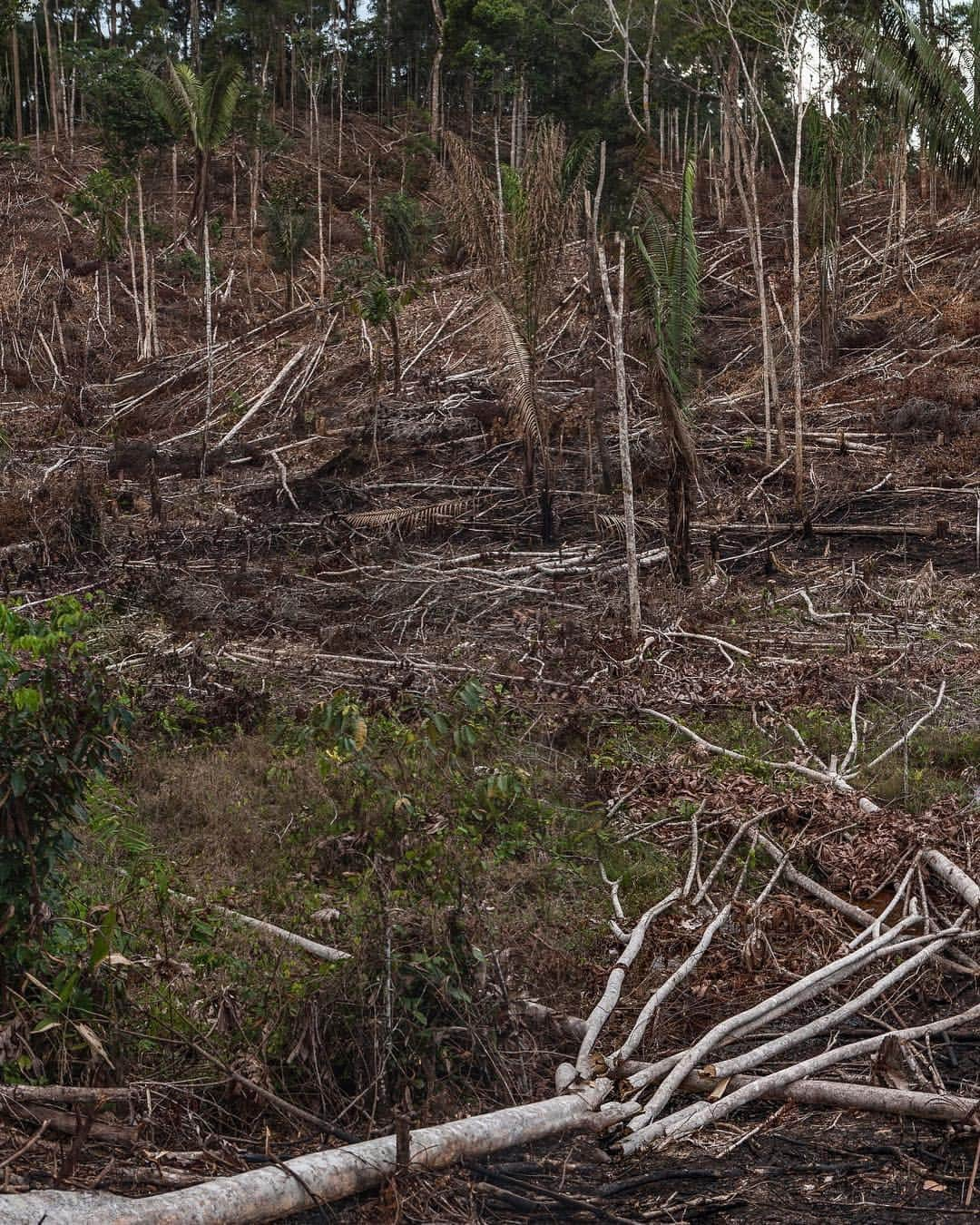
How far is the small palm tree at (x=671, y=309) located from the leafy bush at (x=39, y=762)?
295 inches

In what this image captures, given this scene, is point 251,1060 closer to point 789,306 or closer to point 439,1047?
point 439,1047

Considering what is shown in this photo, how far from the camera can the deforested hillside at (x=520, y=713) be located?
3816mm

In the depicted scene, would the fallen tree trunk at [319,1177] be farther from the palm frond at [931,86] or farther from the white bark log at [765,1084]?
the palm frond at [931,86]

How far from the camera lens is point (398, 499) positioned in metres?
14.8

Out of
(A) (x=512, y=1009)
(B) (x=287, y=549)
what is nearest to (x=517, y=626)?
(B) (x=287, y=549)

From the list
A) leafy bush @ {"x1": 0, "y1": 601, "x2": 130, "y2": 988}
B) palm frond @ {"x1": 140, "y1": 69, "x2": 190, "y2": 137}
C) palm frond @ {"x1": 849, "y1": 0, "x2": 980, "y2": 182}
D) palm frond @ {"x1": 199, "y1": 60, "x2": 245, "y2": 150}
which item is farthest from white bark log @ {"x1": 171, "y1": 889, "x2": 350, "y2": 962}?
palm frond @ {"x1": 140, "y1": 69, "x2": 190, "y2": 137}

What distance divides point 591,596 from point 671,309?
274 cm

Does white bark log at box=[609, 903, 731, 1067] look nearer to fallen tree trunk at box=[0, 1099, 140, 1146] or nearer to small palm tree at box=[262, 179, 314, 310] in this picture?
fallen tree trunk at box=[0, 1099, 140, 1146]

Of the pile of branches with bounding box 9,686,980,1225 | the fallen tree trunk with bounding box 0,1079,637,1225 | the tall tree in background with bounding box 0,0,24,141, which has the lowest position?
the pile of branches with bounding box 9,686,980,1225

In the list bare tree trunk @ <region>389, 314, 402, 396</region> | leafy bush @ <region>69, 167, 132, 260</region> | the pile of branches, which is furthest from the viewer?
leafy bush @ <region>69, 167, 132, 260</region>

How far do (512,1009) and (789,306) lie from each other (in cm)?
1821

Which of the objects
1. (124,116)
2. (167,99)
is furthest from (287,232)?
(167,99)

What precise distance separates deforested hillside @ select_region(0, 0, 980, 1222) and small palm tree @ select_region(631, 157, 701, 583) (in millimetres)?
44

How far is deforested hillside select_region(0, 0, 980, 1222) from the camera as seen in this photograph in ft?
12.5
